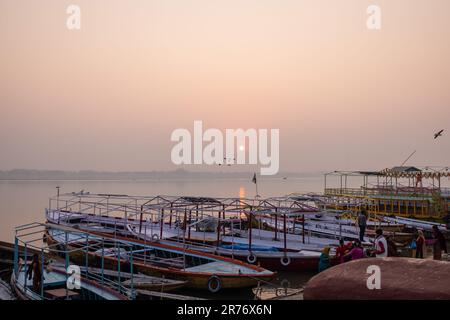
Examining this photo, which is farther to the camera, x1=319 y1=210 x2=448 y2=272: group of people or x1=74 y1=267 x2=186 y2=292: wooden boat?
x1=74 y1=267 x2=186 y2=292: wooden boat

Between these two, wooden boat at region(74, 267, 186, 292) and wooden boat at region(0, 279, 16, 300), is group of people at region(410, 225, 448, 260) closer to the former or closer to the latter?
wooden boat at region(74, 267, 186, 292)

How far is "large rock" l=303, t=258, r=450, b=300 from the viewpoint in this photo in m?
8.27

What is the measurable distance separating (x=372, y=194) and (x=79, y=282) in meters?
34.9

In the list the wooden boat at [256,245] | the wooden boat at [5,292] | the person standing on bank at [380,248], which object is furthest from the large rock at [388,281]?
the wooden boat at [256,245]

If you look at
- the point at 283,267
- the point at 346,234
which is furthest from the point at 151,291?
the point at 346,234

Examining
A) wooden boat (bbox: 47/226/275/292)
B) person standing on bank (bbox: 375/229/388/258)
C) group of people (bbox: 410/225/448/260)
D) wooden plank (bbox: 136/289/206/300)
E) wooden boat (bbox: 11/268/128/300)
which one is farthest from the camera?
wooden boat (bbox: 47/226/275/292)

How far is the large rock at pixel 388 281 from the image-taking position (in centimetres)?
827

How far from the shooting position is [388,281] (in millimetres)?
8680

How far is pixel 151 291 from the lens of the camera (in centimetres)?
1585

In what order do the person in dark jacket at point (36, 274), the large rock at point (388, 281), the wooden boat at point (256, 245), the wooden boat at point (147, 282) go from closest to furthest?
the large rock at point (388, 281), the person in dark jacket at point (36, 274), the wooden boat at point (147, 282), the wooden boat at point (256, 245)

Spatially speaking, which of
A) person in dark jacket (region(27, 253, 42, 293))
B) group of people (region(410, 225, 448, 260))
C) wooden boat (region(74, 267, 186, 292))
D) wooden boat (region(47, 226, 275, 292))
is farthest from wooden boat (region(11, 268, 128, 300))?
group of people (region(410, 225, 448, 260))

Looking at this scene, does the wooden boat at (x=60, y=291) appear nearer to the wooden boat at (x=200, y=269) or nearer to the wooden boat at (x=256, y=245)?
the wooden boat at (x=200, y=269)

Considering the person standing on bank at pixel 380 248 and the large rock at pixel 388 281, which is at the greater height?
the large rock at pixel 388 281
